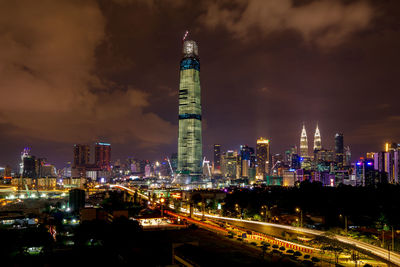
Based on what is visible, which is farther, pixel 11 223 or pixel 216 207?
pixel 216 207

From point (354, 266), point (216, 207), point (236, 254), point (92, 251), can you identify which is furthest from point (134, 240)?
point (216, 207)

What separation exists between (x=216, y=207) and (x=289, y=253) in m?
59.0

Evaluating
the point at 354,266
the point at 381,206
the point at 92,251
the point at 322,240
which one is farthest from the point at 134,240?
the point at 381,206

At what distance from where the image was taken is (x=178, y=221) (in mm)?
71750

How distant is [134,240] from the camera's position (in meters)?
51.2

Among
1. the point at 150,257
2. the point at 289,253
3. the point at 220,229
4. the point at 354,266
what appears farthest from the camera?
the point at 220,229

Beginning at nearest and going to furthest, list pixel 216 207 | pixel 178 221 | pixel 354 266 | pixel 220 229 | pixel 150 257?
pixel 354 266, pixel 150 257, pixel 220 229, pixel 178 221, pixel 216 207

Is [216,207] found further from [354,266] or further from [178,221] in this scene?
[354,266]

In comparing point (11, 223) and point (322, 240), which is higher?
point (322, 240)

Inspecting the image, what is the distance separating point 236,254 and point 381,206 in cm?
3676

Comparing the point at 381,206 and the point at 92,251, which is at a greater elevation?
the point at 381,206

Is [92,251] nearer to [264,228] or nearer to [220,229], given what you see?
[220,229]

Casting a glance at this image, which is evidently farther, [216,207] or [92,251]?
[216,207]

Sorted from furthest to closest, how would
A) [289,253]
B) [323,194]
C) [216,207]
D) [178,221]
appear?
[216,207], [323,194], [178,221], [289,253]
